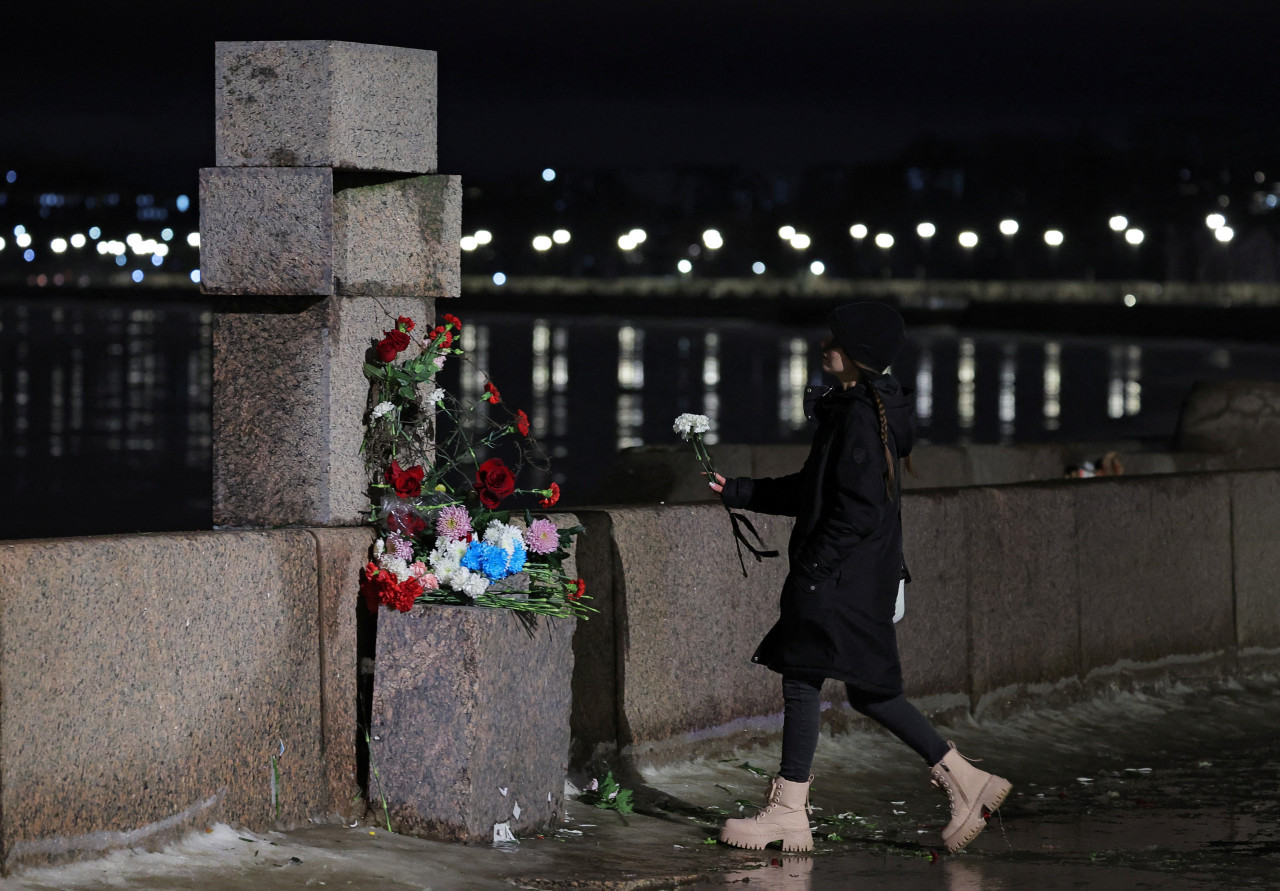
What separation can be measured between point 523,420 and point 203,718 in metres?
1.37

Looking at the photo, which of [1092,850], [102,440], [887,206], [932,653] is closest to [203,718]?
[1092,850]

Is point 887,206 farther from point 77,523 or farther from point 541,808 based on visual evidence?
point 541,808

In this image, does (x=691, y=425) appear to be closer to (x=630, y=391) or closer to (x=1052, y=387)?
(x=630, y=391)

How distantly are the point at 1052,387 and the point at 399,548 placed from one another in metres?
38.7

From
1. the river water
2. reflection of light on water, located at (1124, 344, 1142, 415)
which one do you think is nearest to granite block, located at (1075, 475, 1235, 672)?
the river water

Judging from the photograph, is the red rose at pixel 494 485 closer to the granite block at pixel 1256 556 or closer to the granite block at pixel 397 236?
the granite block at pixel 397 236

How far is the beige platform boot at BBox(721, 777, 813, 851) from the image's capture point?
18.8 feet

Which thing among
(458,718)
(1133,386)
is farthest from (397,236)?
(1133,386)

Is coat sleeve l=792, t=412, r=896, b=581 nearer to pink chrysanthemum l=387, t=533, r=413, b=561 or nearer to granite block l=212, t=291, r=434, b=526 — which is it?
pink chrysanthemum l=387, t=533, r=413, b=561

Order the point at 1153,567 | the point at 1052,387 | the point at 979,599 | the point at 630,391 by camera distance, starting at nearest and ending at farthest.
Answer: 1. the point at 979,599
2. the point at 1153,567
3. the point at 630,391
4. the point at 1052,387

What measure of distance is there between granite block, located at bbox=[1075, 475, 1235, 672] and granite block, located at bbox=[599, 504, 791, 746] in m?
1.75

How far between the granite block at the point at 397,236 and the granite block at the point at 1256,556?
4437 mm

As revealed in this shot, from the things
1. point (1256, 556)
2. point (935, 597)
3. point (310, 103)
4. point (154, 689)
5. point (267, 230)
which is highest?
point (310, 103)

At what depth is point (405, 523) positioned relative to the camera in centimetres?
589
